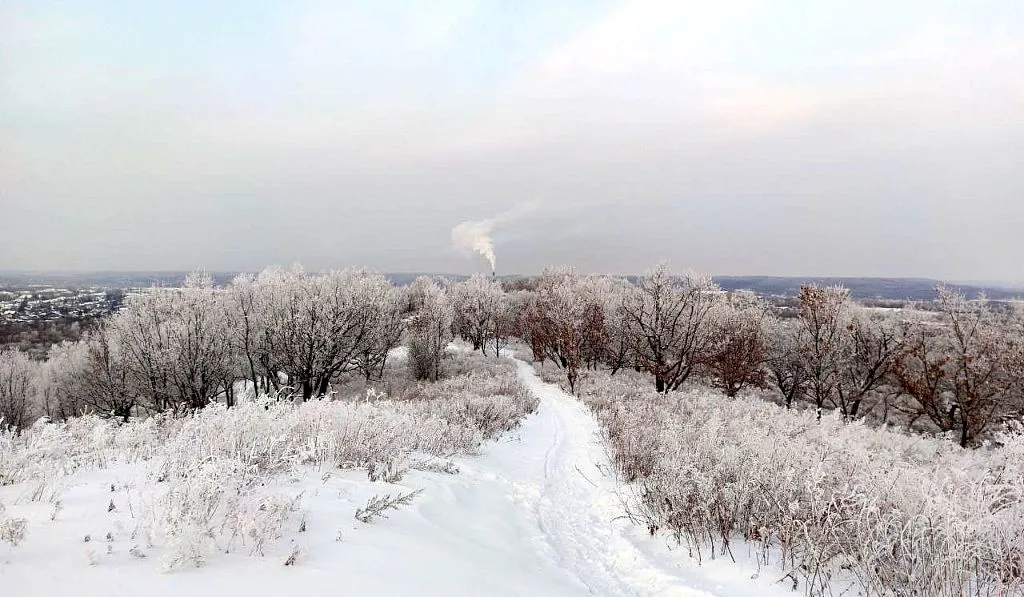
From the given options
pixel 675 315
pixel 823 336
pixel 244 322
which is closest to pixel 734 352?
pixel 675 315

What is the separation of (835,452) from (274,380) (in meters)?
25.4

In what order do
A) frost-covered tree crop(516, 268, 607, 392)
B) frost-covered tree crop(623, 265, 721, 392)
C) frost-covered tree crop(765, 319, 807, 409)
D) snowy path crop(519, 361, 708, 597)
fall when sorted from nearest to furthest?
1. snowy path crop(519, 361, 708, 597)
2. frost-covered tree crop(623, 265, 721, 392)
3. frost-covered tree crop(516, 268, 607, 392)
4. frost-covered tree crop(765, 319, 807, 409)

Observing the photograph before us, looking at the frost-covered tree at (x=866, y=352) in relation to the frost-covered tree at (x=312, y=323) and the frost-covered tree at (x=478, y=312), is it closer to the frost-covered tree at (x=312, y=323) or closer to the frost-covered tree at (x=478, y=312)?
the frost-covered tree at (x=312, y=323)

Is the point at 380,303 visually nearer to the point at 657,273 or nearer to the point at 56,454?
the point at 657,273

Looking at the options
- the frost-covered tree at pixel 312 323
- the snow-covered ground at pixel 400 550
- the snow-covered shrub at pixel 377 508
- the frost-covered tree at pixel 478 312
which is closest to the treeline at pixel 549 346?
the frost-covered tree at pixel 312 323

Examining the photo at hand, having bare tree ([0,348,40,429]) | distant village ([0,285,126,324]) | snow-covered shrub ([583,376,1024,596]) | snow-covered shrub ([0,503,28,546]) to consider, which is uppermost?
snow-covered shrub ([0,503,28,546])

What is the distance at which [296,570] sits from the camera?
304 centimetres

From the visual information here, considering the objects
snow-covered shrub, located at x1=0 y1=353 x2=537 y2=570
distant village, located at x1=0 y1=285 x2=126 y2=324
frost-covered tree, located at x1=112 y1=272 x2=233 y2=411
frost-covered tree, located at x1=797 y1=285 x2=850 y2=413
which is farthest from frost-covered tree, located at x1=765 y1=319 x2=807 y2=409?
distant village, located at x1=0 y1=285 x2=126 y2=324

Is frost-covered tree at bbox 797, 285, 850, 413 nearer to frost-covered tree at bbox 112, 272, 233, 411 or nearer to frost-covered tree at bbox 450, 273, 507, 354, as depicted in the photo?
frost-covered tree at bbox 450, 273, 507, 354

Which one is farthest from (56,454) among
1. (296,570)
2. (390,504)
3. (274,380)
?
(274,380)

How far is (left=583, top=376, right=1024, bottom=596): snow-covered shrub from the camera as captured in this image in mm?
3819

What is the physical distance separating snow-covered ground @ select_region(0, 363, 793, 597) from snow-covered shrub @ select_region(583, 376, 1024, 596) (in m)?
0.46

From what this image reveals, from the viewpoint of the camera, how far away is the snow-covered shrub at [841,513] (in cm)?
382

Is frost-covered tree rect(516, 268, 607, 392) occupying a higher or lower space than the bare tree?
higher
